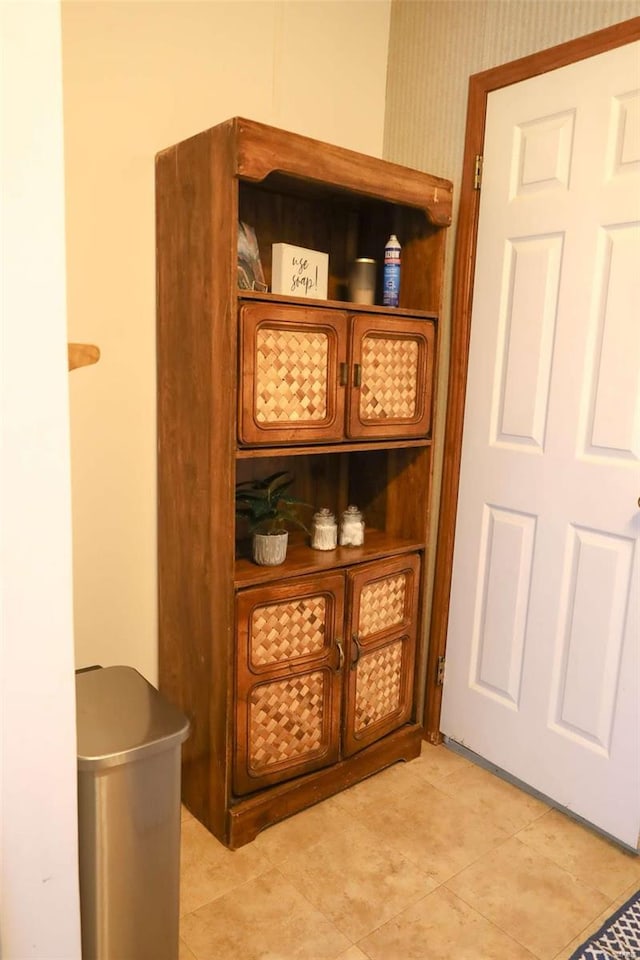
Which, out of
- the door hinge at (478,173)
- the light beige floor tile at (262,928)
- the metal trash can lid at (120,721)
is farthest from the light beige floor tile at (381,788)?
the door hinge at (478,173)

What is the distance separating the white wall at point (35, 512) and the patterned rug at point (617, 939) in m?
1.15

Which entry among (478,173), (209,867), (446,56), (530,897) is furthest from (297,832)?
(446,56)

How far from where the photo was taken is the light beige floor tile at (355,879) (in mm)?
1614

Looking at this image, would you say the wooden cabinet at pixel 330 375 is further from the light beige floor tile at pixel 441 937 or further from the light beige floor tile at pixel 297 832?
the light beige floor tile at pixel 441 937

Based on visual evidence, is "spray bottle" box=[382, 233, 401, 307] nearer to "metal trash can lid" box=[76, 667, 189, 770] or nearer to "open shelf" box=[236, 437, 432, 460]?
"open shelf" box=[236, 437, 432, 460]

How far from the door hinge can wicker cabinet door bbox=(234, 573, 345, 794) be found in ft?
4.05

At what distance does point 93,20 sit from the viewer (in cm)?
167

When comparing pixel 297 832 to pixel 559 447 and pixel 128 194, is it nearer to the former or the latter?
pixel 559 447

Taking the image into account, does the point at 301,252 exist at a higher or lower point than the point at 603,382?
higher

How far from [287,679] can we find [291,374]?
0.82 meters

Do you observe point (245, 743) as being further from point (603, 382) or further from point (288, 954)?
point (603, 382)

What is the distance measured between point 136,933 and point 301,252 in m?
1.63

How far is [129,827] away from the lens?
49.6 inches


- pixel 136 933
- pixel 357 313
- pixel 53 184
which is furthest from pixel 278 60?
pixel 136 933
